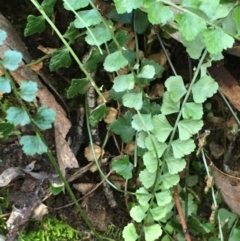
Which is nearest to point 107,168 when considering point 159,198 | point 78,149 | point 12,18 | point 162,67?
point 78,149

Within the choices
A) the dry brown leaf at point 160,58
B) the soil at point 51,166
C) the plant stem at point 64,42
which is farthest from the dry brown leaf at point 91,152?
the dry brown leaf at point 160,58

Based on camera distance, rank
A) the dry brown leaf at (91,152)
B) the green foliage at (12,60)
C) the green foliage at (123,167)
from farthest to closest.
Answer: the dry brown leaf at (91,152) < the green foliage at (123,167) < the green foliage at (12,60)

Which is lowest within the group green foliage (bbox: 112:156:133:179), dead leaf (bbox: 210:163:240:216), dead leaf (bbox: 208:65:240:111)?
dead leaf (bbox: 210:163:240:216)

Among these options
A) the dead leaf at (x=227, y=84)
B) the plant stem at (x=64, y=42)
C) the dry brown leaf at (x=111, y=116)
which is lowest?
the dry brown leaf at (x=111, y=116)

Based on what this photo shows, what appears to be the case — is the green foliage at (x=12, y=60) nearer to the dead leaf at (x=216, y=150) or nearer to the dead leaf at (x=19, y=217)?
the dead leaf at (x=19, y=217)

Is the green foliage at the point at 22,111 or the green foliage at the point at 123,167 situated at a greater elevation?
the green foliage at the point at 22,111

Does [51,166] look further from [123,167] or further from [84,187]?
[123,167]

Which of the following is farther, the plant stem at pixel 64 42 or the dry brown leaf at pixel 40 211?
the dry brown leaf at pixel 40 211

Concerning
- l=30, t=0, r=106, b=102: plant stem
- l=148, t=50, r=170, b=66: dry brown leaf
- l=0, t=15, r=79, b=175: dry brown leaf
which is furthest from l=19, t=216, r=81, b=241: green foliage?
l=148, t=50, r=170, b=66: dry brown leaf

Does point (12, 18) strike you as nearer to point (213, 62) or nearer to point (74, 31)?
point (74, 31)

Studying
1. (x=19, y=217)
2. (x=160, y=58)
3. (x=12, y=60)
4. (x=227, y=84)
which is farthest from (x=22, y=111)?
(x=227, y=84)

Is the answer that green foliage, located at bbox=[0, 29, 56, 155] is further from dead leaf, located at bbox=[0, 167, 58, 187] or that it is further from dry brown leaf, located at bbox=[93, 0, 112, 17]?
dry brown leaf, located at bbox=[93, 0, 112, 17]
